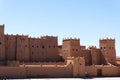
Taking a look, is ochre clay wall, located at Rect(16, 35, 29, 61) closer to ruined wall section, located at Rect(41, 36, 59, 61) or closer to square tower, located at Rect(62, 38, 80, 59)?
ruined wall section, located at Rect(41, 36, 59, 61)

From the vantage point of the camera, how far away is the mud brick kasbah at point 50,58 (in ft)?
183

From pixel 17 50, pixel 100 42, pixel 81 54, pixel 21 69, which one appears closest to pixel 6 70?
pixel 21 69

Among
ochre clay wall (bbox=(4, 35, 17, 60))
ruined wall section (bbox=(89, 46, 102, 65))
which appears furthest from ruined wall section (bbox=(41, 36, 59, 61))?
ruined wall section (bbox=(89, 46, 102, 65))

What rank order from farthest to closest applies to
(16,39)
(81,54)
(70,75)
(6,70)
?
(81,54) < (16,39) < (70,75) < (6,70)

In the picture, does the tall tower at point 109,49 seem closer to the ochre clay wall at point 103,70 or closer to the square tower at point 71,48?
the square tower at point 71,48

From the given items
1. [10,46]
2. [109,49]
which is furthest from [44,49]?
[109,49]

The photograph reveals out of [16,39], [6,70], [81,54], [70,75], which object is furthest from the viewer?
[81,54]

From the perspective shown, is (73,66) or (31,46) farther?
(31,46)

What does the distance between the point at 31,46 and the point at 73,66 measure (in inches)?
548

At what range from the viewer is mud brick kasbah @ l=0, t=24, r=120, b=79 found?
55719 millimetres

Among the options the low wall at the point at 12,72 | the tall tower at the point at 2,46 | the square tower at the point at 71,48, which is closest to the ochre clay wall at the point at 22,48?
the tall tower at the point at 2,46

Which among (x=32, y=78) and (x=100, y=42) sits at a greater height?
(x=100, y=42)

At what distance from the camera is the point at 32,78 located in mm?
54438

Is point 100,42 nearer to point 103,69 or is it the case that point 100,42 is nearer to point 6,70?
point 103,69
